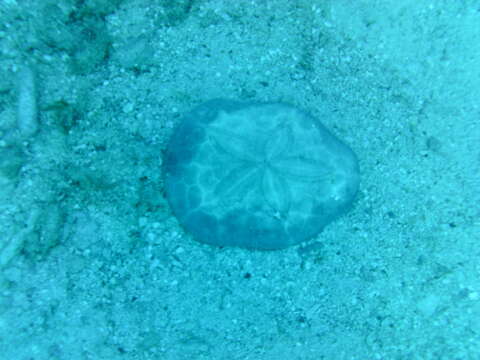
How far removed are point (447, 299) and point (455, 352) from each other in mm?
611

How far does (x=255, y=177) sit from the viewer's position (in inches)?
183

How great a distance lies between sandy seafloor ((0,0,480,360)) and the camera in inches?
173

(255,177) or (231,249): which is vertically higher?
(255,177)

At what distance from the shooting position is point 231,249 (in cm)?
473

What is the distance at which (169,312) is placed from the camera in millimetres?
4516

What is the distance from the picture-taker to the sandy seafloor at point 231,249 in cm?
439

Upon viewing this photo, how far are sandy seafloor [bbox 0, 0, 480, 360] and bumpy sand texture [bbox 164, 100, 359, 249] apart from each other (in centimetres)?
19

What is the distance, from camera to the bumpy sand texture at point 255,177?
4672 millimetres

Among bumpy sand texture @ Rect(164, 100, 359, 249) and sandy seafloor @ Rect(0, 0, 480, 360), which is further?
bumpy sand texture @ Rect(164, 100, 359, 249)

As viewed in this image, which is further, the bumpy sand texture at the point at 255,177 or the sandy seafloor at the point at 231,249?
the bumpy sand texture at the point at 255,177

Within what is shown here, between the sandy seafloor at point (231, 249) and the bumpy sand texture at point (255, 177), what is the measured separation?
19 centimetres

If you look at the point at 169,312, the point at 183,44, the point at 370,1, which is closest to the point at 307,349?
the point at 169,312

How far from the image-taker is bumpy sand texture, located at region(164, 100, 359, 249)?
4672mm

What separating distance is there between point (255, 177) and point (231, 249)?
3.02ft
